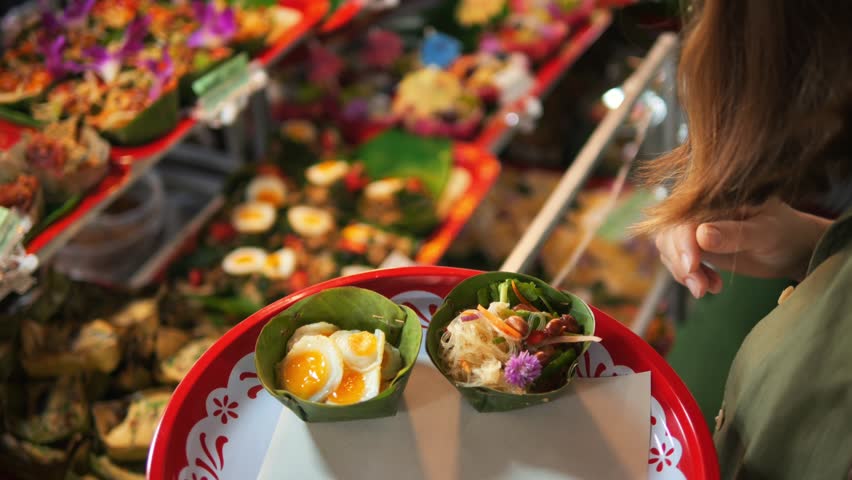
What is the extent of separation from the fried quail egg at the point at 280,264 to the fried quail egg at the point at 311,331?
3.92 feet

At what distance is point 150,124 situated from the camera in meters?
1.78

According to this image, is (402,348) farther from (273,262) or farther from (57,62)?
(57,62)

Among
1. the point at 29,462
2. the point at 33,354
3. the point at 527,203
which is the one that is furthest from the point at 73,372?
the point at 527,203

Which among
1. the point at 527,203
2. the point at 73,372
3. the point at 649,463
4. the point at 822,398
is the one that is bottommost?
the point at 527,203

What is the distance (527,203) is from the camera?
293 cm

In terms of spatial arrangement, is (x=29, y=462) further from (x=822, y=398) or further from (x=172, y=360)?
(x=822, y=398)

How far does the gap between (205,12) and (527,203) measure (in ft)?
4.56

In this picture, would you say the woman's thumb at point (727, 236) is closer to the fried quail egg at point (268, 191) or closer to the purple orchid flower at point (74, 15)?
the fried quail egg at point (268, 191)

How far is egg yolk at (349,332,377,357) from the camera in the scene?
94cm

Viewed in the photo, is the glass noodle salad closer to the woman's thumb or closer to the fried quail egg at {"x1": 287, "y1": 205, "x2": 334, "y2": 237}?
the woman's thumb

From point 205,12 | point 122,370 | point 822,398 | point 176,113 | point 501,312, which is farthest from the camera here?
point 205,12

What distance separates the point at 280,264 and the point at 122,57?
73 cm

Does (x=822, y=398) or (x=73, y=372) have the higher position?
(x=822, y=398)

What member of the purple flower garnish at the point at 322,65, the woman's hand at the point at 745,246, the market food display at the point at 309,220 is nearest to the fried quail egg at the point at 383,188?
the market food display at the point at 309,220
